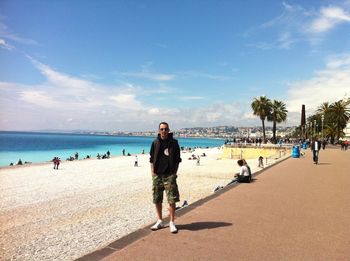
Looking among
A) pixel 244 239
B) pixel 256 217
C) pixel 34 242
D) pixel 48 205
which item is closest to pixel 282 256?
pixel 244 239

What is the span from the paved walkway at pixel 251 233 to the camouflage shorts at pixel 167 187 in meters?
0.60

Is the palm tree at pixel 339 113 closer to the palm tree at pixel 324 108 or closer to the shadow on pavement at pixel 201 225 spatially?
the palm tree at pixel 324 108

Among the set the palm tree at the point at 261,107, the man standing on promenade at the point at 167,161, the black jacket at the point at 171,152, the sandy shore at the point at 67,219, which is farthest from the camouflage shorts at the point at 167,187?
the palm tree at the point at 261,107

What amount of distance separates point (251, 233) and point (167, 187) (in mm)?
1693

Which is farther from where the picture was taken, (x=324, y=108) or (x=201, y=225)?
(x=324, y=108)

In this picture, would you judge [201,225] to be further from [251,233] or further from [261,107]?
[261,107]

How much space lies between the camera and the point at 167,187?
549 cm

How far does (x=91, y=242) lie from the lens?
669 centimetres

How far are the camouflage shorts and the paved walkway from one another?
60 cm

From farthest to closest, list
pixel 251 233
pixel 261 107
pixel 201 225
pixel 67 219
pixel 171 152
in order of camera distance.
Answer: pixel 261 107, pixel 67 219, pixel 201 225, pixel 171 152, pixel 251 233

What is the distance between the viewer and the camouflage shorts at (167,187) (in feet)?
17.9

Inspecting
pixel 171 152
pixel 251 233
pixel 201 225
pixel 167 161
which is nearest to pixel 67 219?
pixel 201 225

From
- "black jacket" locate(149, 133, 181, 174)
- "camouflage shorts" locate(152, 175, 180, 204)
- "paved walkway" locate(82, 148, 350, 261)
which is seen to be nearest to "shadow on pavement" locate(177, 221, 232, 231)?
"paved walkway" locate(82, 148, 350, 261)

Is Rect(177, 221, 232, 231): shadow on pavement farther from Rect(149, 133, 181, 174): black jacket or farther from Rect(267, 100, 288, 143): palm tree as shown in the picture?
Rect(267, 100, 288, 143): palm tree
